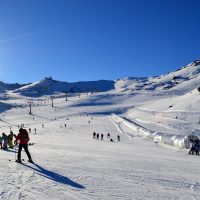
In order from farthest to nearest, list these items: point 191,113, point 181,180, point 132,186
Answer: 1. point 191,113
2. point 181,180
3. point 132,186

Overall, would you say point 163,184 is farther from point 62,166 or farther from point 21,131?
point 21,131

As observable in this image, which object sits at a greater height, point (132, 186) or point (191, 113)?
point (191, 113)

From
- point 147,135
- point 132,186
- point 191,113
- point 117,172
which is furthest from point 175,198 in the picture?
point 191,113

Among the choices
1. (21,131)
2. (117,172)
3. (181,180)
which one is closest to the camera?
(181,180)

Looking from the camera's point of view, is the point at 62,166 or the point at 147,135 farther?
the point at 147,135

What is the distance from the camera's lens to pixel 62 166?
16.8 meters

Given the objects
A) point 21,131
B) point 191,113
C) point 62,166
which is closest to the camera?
point 62,166

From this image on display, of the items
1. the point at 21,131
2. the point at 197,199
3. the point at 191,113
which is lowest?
the point at 197,199

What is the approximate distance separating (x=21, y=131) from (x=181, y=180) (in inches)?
303

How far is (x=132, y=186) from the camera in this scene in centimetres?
1252

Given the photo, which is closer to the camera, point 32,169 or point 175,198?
point 175,198

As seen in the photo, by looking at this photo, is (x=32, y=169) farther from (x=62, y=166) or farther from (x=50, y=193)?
(x=50, y=193)

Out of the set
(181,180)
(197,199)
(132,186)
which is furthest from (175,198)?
(181,180)

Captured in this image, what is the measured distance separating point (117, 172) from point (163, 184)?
276 centimetres
